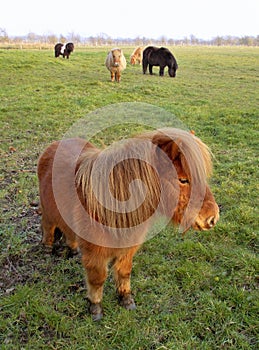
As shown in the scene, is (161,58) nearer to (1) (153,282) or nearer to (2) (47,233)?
(2) (47,233)

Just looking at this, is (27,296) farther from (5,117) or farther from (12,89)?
(12,89)

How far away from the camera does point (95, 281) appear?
230 centimetres

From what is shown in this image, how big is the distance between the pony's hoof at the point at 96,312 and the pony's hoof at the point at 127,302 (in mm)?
194

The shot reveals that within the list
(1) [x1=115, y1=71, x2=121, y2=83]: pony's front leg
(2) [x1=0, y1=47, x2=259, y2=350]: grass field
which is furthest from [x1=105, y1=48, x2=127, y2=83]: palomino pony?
(2) [x1=0, y1=47, x2=259, y2=350]: grass field

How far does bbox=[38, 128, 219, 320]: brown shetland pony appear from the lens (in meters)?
1.76

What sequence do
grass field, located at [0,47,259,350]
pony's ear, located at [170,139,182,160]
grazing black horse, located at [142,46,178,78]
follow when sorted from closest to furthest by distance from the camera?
pony's ear, located at [170,139,182,160], grass field, located at [0,47,259,350], grazing black horse, located at [142,46,178,78]

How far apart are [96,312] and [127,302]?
0.86ft

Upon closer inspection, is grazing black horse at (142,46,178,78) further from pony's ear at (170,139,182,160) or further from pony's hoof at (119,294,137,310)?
pony's ear at (170,139,182,160)

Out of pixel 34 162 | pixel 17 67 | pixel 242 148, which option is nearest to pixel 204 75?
pixel 17 67

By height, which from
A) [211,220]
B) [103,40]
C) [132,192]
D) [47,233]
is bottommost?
[47,233]

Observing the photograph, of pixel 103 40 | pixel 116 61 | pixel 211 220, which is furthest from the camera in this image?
pixel 103 40

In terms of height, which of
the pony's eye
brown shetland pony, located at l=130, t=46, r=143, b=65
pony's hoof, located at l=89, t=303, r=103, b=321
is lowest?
pony's hoof, located at l=89, t=303, r=103, b=321

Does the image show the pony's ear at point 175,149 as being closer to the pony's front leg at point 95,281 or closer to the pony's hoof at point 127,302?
the pony's front leg at point 95,281

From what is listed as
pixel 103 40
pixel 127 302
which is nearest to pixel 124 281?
pixel 127 302
